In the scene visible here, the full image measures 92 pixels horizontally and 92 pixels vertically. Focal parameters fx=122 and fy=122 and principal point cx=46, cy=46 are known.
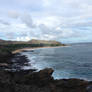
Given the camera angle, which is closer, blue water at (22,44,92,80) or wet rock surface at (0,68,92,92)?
wet rock surface at (0,68,92,92)

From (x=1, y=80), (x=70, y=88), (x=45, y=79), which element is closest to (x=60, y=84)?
(x=70, y=88)

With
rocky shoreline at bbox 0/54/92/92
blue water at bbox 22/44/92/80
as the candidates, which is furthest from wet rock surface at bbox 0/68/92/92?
blue water at bbox 22/44/92/80

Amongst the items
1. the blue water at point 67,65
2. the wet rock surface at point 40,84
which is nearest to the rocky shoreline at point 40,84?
the wet rock surface at point 40,84

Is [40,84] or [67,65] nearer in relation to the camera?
[40,84]

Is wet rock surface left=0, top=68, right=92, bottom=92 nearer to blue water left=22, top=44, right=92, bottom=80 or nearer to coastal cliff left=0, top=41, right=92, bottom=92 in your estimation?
coastal cliff left=0, top=41, right=92, bottom=92

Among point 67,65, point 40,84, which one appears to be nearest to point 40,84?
point 40,84

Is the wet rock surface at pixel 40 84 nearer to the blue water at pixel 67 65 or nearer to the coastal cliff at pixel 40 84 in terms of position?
the coastal cliff at pixel 40 84

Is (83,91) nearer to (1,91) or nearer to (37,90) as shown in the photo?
(37,90)

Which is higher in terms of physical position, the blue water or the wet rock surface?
the wet rock surface

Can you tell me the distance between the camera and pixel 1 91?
15.4 meters

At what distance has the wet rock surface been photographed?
16.3 meters

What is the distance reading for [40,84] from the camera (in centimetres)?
2048

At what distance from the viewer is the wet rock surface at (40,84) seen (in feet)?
53.4

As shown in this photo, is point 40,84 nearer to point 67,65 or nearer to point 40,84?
point 40,84
